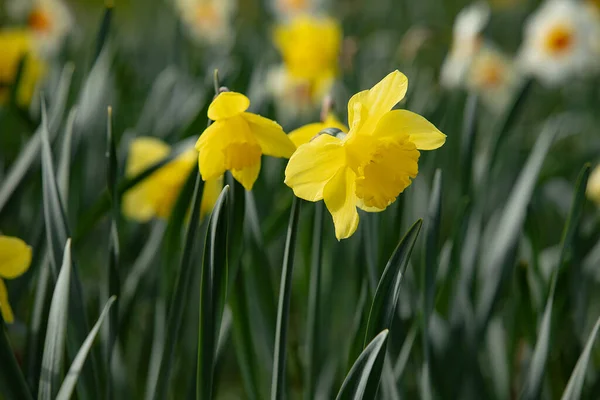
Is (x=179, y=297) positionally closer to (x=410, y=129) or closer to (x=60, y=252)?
(x=60, y=252)

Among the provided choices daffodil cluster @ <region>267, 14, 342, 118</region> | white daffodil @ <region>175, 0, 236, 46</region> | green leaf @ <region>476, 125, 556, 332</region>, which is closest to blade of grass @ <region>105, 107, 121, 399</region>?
green leaf @ <region>476, 125, 556, 332</region>

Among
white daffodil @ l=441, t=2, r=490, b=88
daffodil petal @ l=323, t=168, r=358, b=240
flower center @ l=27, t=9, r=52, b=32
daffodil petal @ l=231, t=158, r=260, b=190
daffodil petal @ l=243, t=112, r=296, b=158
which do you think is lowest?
daffodil petal @ l=323, t=168, r=358, b=240

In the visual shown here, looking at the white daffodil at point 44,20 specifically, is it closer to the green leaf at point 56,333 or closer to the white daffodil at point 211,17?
the white daffodil at point 211,17

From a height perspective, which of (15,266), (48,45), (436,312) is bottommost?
(436,312)

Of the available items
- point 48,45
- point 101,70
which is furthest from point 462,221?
point 48,45

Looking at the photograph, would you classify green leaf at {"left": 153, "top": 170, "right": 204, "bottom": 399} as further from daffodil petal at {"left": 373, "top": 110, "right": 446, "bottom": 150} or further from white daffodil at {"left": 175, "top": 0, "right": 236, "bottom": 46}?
white daffodil at {"left": 175, "top": 0, "right": 236, "bottom": 46}

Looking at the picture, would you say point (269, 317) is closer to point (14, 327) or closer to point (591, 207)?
point (14, 327)

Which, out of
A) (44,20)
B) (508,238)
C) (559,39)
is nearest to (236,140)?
(508,238)
